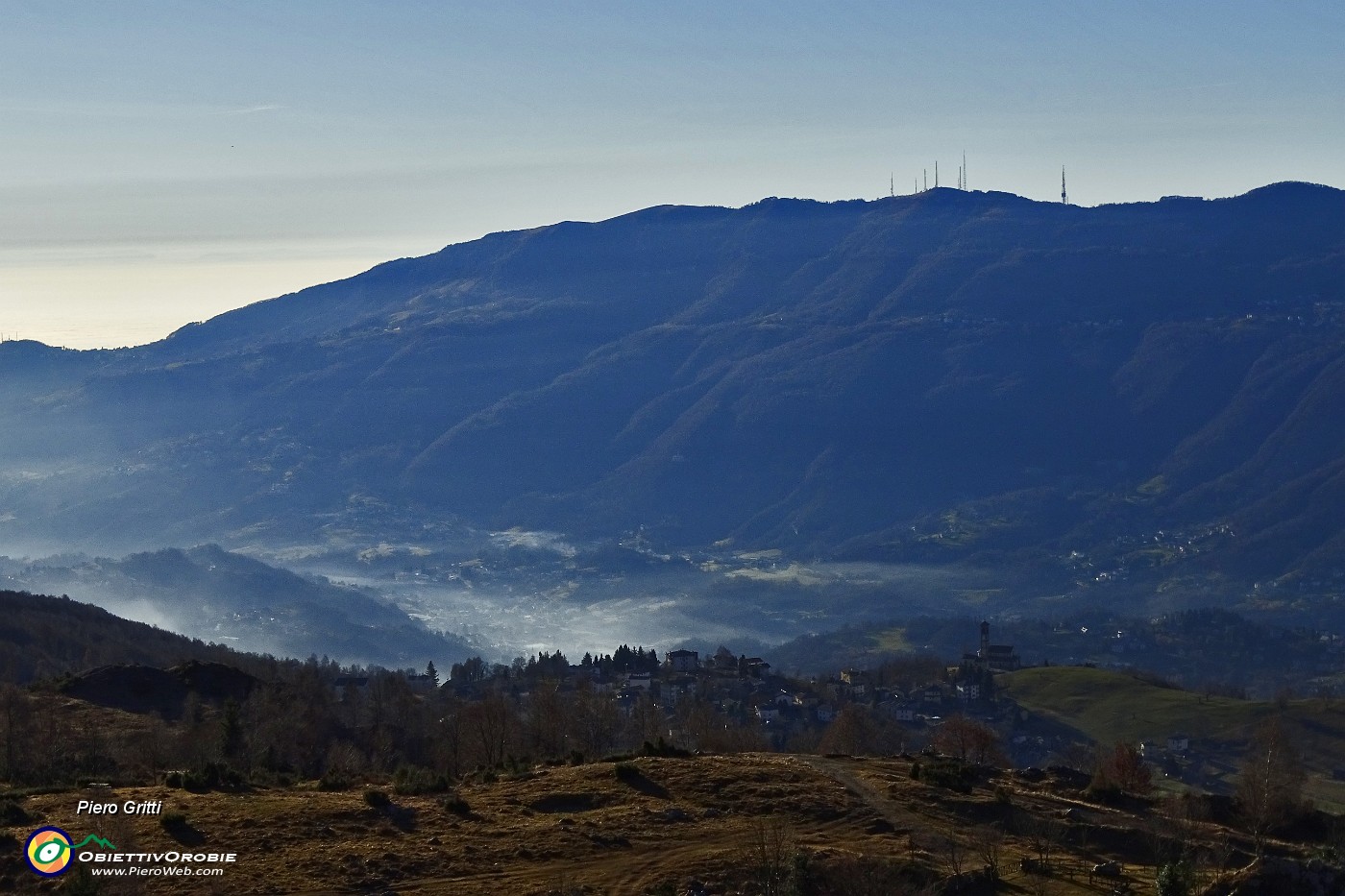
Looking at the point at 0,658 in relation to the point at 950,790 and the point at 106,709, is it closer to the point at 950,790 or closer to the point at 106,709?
the point at 106,709

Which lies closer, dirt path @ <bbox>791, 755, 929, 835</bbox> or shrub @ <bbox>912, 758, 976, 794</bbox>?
dirt path @ <bbox>791, 755, 929, 835</bbox>

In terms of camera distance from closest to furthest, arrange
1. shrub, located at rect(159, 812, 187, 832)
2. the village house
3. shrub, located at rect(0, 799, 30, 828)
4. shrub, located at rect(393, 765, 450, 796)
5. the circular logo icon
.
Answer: the circular logo icon
shrub, located at rect(0, 799, 30, 828)
shrub, located at rect(159, 812, 187, 832)
shrub, located at rect(393, 765, 450, 796)
the village house

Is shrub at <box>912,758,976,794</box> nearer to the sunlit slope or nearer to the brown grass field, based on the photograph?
the brown grass field

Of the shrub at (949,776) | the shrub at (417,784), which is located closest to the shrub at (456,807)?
the shrub at (417,784)

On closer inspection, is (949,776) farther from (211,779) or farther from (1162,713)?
(1162,713)

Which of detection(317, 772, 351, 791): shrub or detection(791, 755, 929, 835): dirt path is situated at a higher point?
detection(317, 772, 351, 791): shrub

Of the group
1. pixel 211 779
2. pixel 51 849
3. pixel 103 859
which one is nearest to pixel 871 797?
pixel 211 779

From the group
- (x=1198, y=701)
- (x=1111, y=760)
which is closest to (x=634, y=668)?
(x=1198, y=701)

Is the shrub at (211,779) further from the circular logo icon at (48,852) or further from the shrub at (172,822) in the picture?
the circular logo icon at (48,852)

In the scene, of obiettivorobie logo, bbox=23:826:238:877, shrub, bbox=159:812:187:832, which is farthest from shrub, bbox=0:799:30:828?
shrub, bbox=159:812:187:832
